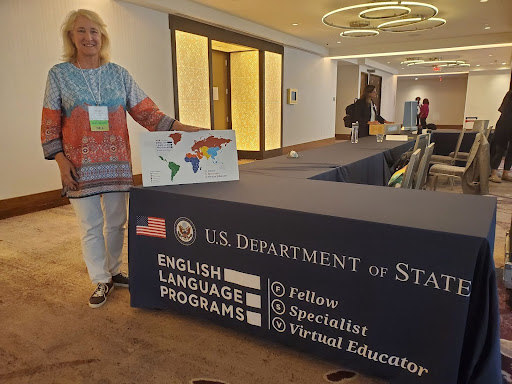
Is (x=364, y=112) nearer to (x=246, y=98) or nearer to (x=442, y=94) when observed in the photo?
(x=246, y=98)

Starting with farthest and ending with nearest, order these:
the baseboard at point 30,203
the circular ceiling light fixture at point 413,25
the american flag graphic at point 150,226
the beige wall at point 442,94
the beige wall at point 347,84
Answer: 1. the beige wall at point 442,94
2. the beige wall at point 347,84
3. the circular ceiling light fixture at point 413,25
4. the baseboard at point 30,203
5. the american flag graphic at point 150,226

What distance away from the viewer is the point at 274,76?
8680 mm

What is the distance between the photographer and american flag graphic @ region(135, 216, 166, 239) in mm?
1806

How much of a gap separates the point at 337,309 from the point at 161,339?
0.86 m

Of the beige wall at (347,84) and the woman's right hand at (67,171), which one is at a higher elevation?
the beige wall at (347,84)

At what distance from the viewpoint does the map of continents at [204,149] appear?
6.12 ft

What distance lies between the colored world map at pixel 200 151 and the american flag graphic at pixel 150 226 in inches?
8.6

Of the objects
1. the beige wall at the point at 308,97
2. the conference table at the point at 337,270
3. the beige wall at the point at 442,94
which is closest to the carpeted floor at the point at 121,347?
the conference table at the point at 337,270

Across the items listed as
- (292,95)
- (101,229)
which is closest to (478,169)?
(101,229)

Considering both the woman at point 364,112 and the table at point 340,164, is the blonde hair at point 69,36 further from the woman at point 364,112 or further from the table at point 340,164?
the woman at point 364,112

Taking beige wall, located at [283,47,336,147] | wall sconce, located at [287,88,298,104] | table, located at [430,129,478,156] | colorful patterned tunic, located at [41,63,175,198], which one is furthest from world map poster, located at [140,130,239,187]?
wall sconce, located at [287,88,298,104]

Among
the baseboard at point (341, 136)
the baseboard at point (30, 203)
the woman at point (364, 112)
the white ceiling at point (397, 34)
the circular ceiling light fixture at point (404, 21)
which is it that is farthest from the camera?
the baseboard at point (341, 136)

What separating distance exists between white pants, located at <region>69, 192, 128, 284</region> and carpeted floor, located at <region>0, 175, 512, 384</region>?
20 centimetres

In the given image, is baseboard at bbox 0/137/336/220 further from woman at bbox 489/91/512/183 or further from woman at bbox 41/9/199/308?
woman at bbox 489/91/512/183
